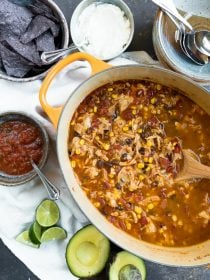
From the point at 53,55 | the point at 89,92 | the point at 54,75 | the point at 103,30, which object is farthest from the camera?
the point at 103,30

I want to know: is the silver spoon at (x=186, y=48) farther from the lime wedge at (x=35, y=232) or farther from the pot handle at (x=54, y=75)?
the lime wedge at (x=35, y=232)

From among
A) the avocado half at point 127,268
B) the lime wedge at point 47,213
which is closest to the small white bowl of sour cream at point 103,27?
the lime wedge at point 47,213

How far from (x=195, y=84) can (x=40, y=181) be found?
2.75 feet

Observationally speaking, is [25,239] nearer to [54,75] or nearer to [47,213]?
[47,213]

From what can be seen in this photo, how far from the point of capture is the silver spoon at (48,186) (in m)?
2.69

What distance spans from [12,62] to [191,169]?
956 mm

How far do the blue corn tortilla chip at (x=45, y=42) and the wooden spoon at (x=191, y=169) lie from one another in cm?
79

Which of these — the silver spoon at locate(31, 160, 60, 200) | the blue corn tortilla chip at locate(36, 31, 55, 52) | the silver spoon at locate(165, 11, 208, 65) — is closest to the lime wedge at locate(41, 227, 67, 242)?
the silver spoon at locate(31, 160, 60, 200)

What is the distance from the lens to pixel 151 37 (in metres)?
3.00

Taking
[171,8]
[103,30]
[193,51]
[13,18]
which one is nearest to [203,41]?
[193,51]

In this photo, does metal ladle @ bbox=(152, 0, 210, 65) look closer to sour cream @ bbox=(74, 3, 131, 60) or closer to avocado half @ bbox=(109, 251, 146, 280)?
sour cream @ bbox=(74, 3, 131, 60)

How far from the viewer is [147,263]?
296cm

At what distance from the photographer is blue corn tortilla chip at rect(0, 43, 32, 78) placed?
9.29ft

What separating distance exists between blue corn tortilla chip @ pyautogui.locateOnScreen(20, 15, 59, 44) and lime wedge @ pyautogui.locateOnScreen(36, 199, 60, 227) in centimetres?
75
